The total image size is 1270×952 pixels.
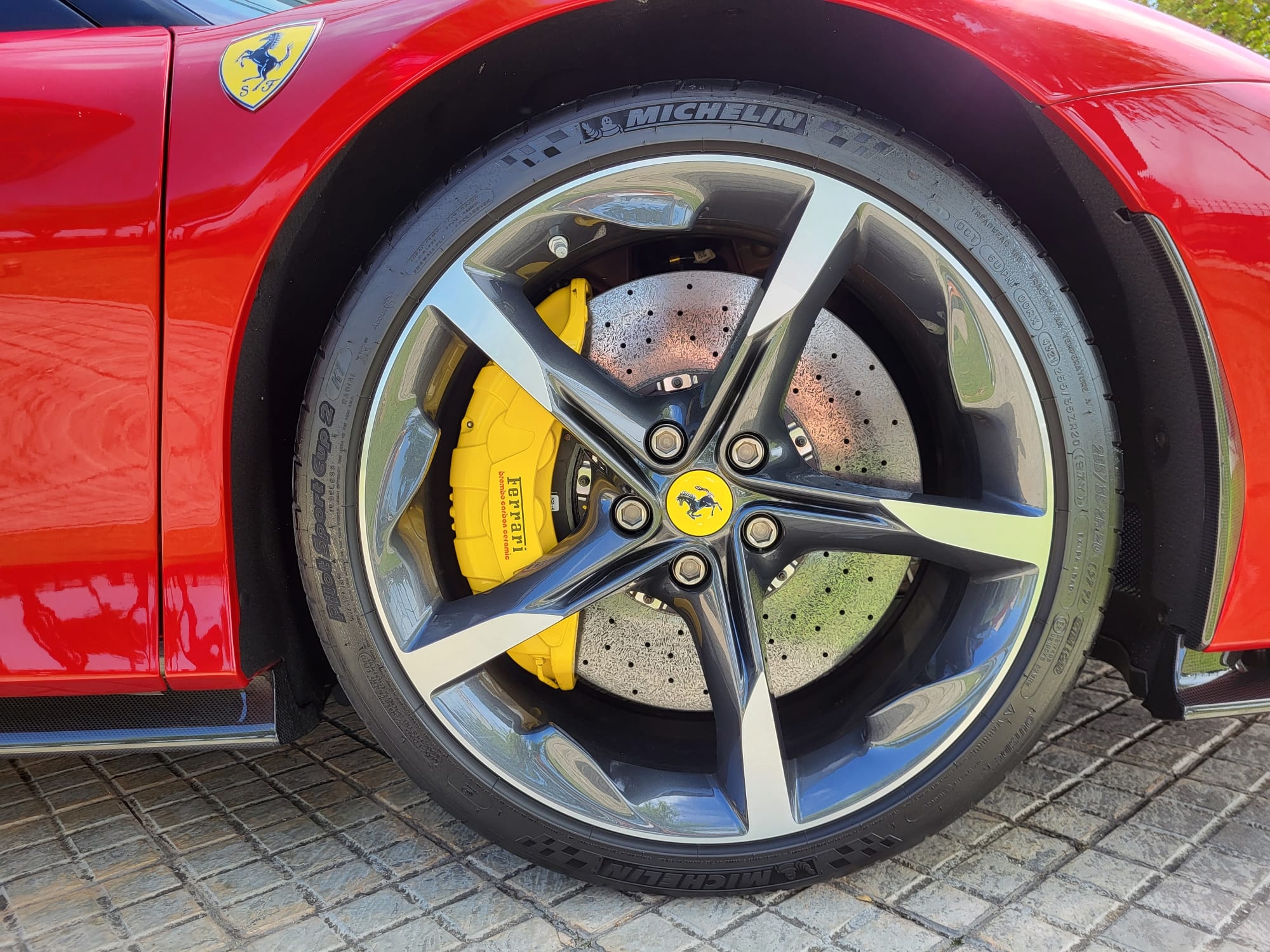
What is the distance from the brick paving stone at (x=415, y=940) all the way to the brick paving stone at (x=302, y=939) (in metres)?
0.05

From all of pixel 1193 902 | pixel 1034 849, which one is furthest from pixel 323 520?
pixel 1193 902

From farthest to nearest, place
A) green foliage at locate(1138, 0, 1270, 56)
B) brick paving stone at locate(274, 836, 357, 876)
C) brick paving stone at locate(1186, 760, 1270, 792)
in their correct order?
green foliage at locate(1138, 0, 1270, 56)
brick paving stone at locate(1186, 760, 1270, 792)
brick paving stone at locate(274, 836, 357, 876)

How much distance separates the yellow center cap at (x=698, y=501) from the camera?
127 centimetres

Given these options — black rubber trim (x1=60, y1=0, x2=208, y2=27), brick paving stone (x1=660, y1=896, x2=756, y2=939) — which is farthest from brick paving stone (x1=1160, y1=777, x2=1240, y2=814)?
black rubber trim (x1=60, y1=0, x2=208, y2=27)

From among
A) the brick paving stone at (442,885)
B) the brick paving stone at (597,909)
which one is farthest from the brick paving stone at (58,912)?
the brick paving stone at (597,909)

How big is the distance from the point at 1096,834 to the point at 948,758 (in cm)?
38

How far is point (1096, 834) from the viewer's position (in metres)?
1.42

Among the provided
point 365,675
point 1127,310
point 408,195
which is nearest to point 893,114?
point 1127,310

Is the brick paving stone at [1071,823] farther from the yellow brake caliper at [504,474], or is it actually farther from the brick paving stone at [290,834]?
the brick paving stone at [290,834]

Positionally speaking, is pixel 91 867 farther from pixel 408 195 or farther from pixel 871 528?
pixel 871 528

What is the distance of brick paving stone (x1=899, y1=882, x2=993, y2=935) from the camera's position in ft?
4.03

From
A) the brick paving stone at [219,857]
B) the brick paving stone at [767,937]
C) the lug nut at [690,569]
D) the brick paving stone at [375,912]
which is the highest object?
the lug nut at [690,569]

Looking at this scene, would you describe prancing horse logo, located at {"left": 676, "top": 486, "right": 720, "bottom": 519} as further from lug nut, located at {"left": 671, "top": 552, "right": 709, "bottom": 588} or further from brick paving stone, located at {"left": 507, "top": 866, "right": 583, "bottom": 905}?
brick paving stone, located at {"left": 507, "top": 866, "right": 583, "bottom": 905}

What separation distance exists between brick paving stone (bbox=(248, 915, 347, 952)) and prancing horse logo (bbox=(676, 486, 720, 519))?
0.82 m
